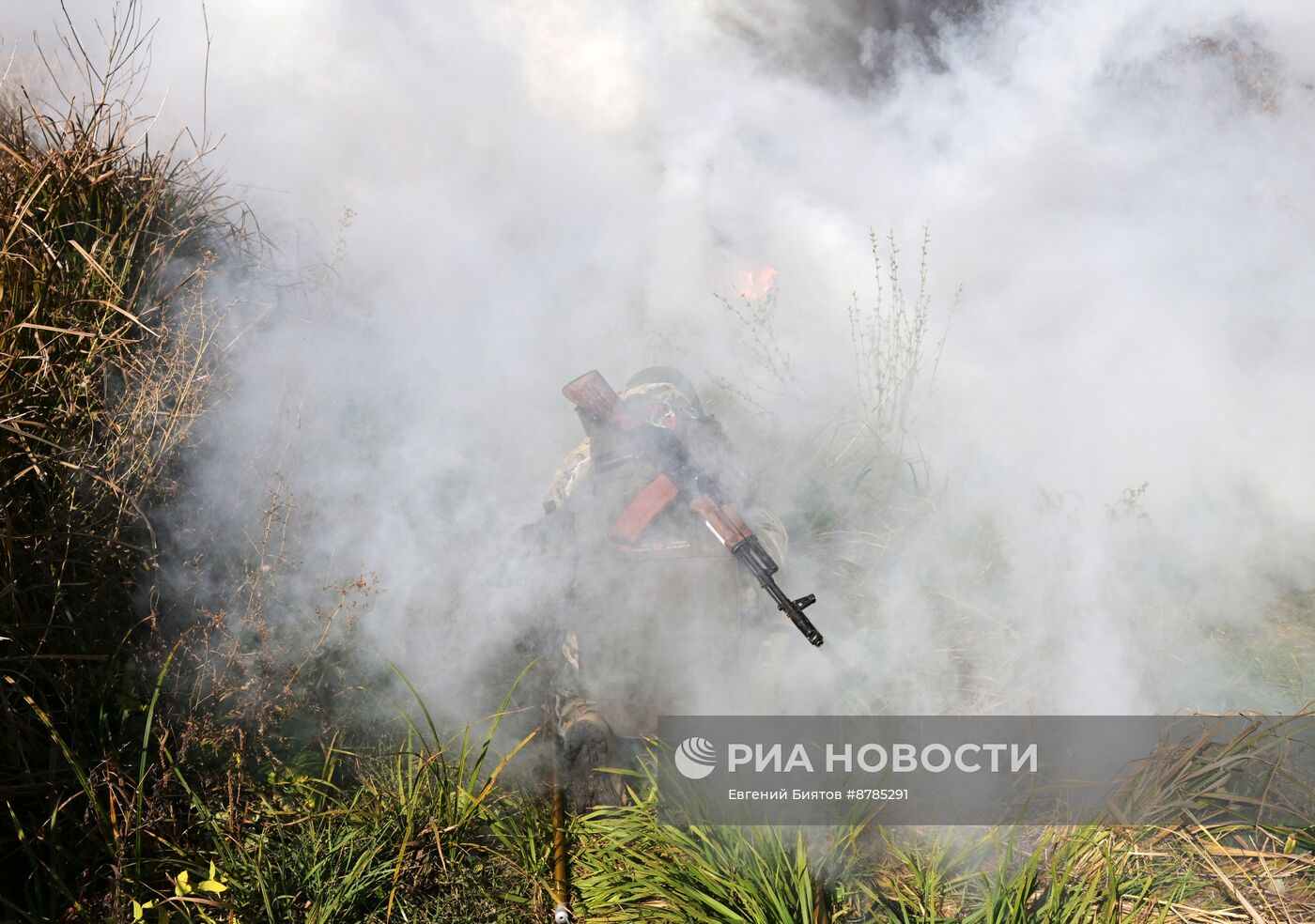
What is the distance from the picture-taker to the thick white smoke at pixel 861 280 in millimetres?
4027

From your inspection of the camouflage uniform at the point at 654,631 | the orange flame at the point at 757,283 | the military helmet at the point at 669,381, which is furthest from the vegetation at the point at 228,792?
the orange flame at the point at 757,283

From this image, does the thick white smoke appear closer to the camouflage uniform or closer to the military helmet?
the camouflage uniform

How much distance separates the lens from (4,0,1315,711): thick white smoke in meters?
4.03

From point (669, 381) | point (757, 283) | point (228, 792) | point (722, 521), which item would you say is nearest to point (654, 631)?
point (722, 521)

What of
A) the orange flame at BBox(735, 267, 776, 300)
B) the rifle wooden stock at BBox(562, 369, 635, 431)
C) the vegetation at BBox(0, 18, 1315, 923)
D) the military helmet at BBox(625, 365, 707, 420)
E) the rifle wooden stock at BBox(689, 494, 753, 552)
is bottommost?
the vegetation at BBox(0, 18, 1315, 923)

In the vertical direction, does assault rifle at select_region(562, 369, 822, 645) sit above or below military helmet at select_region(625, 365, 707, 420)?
below

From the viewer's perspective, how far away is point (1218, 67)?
609 centimetres

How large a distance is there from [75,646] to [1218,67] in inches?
283

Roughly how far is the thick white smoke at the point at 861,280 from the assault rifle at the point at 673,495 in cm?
64

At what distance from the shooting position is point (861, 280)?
5922 mm

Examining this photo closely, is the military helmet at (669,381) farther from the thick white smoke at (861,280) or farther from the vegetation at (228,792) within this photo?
the vegetation at (228,792)

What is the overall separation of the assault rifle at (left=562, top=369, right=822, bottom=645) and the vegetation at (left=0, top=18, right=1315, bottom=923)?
847 millimetres

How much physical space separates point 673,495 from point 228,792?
6.13 ft

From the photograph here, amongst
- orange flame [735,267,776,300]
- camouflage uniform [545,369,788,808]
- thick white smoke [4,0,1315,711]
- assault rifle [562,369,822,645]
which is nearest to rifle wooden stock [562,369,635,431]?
assault rifle [562,369,822,645]
